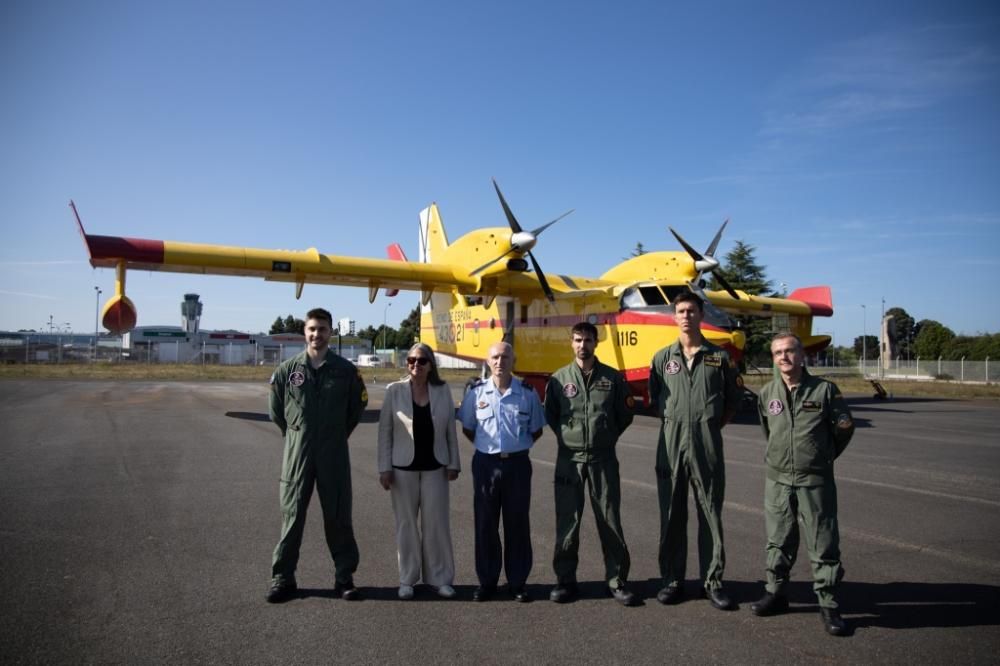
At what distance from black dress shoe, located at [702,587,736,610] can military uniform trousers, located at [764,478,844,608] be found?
0.86 ft

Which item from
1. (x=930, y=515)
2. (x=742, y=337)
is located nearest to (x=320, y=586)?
(x=930, y=515)

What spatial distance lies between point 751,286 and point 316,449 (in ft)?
145

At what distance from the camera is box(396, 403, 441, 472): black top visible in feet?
14.6

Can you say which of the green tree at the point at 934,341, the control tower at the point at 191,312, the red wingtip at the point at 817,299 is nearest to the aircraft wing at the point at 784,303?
the red wingtip at the point at 817,299

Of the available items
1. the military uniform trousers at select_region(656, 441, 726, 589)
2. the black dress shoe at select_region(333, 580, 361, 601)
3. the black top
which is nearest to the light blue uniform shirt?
the black top

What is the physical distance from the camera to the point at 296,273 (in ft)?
50.6

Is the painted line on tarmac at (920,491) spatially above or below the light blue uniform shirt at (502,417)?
below

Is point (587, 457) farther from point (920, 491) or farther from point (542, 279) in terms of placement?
point (542, 279)

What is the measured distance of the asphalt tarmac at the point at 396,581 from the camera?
3438 mm

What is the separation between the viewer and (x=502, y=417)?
443 cm

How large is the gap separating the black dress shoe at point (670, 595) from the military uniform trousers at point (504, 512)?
2.87ft

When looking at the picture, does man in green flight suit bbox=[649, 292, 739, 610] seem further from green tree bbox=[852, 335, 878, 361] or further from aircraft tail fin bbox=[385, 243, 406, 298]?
green tree bbox=[852, 335, 878, 361]

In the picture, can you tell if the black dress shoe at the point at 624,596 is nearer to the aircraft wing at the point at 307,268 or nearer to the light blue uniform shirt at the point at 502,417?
the light blue uniform shirt at the point at 502,417

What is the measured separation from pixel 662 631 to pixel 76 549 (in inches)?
176
